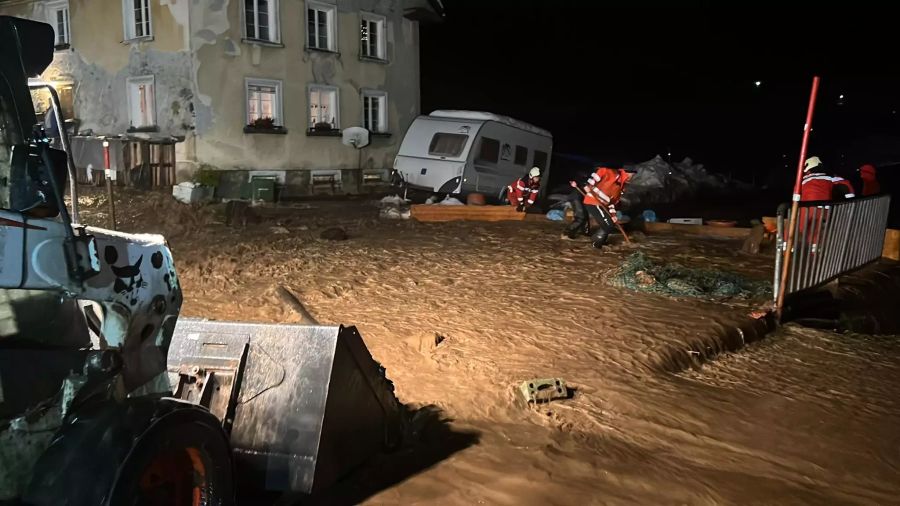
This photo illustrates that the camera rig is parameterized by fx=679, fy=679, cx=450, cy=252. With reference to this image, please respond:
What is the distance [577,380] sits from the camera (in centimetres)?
590

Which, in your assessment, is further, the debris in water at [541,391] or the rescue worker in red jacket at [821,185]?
the rescue worker in red jacket at [821,185]

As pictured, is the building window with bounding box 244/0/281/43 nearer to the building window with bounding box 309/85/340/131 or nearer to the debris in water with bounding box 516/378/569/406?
the building window with bounding box 309/85/340/131

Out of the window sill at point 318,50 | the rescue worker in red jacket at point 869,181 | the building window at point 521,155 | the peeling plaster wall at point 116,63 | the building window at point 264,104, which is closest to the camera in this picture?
the rescue worker in red jacket at point 869,181

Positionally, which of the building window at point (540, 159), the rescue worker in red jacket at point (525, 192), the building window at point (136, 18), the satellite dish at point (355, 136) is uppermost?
the building window at point (136, 18)

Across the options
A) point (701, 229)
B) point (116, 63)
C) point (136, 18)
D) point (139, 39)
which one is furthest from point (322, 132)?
point (701, 229)

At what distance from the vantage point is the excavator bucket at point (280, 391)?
371 cm

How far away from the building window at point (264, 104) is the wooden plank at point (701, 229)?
1181cm

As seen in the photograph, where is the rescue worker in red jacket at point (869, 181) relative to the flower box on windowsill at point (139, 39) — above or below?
below

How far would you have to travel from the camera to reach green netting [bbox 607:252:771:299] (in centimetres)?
898

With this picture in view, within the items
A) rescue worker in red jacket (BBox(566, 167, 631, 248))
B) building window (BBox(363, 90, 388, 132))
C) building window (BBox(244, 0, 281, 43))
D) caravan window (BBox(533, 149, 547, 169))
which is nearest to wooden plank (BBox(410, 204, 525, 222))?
rescue worker in red jacket (BBox(566, 167, 631, 248))

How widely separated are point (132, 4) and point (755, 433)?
20722 millimetres

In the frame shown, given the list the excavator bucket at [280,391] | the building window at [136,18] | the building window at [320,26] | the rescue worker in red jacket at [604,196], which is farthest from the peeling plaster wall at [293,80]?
the excavator bucket at [280,391]

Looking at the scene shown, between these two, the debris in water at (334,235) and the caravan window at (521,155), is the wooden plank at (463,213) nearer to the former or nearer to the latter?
the debris in water at (334,235)

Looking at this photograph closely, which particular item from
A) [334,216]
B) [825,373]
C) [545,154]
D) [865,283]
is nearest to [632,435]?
[825,373]
